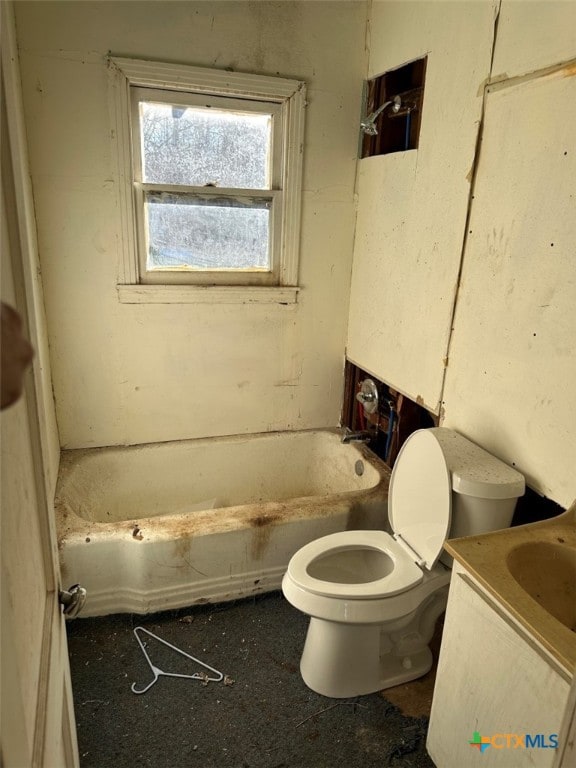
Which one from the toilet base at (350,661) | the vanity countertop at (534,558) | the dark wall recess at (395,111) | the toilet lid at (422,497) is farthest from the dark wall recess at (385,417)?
the dark wall recess at (395,111)

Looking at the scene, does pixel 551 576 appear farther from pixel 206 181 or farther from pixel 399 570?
pixel 206 181

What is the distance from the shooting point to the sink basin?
1278mm

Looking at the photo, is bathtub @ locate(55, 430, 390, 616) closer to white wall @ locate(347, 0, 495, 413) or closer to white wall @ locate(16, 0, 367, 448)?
white wall @ locate(16, 0, 367, 448)

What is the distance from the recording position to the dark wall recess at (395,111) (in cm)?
208

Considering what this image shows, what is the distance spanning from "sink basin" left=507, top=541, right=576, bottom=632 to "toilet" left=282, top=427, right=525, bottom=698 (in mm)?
208

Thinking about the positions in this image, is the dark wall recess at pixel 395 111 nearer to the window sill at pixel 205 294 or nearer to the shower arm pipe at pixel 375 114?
the shower arm pipe at pixel 375 114

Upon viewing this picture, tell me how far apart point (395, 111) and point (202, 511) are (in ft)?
6.21

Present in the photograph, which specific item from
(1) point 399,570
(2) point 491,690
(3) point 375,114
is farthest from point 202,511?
(3) point 375,114

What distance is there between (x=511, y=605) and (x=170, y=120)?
218 cm

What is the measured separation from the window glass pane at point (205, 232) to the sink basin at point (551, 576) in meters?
1.75

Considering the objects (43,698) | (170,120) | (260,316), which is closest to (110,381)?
(260,316)

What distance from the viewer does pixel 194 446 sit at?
2.54 meters

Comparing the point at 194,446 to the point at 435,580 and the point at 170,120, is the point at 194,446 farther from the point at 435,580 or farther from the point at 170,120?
the point at 170,120

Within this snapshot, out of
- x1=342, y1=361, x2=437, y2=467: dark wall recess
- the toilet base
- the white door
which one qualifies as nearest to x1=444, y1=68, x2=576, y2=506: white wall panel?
x1=342, y1=361, x2=437, y2=467: dark wall recess
